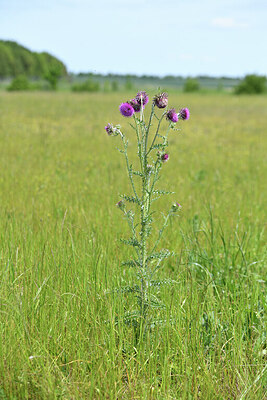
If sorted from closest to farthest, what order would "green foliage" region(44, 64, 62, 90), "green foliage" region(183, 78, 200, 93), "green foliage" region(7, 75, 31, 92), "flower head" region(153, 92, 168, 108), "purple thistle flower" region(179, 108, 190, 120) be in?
"flower head" region(153, 92, 168, 108), "purple thistle flower" region(179, 108, 190, 120), "green foliage" region(7, 75, 31, 92), "green foliage" region(183, 78, 200, 93), "green foliage" region(44, 64, 62, 90)

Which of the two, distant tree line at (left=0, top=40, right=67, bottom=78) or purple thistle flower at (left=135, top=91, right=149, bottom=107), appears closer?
purple thistle flower at (left=135, top=91, right=149, bottom=107)

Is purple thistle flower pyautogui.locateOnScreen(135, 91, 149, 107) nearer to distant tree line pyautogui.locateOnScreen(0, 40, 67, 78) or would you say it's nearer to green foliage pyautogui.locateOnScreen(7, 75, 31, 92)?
green foliage pyautogui.locateOnScreen(7, 75, 31, 92)

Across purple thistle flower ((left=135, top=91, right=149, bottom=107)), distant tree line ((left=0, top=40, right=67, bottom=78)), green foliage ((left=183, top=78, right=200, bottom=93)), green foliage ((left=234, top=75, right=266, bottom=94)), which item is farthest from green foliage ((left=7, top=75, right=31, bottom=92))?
purple thistle flower ((left=135, top=91, right=149, bottom=107))

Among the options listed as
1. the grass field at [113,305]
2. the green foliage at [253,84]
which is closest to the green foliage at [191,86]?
the green foliage at [253,84]

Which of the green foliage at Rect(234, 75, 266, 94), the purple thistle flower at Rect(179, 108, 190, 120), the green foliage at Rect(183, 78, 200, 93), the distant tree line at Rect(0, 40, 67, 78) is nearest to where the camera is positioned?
the purple thistle flower at Rect(179, 108, 190, 120)

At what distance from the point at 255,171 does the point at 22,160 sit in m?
3.91

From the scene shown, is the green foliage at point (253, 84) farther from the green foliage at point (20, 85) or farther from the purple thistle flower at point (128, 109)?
the purple thistle flower at point (128, 109)

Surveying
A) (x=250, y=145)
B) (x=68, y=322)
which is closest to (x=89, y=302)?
(x=68, y=322)

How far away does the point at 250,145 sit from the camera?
10.2 meters

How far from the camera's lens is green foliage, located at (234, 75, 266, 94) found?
53406 millimetres

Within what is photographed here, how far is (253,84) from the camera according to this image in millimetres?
53625

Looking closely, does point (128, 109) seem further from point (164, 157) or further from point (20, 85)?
point (20, 85)

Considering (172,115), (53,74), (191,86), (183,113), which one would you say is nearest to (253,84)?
(191,86)

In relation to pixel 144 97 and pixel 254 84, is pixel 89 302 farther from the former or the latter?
pixel 254 84
